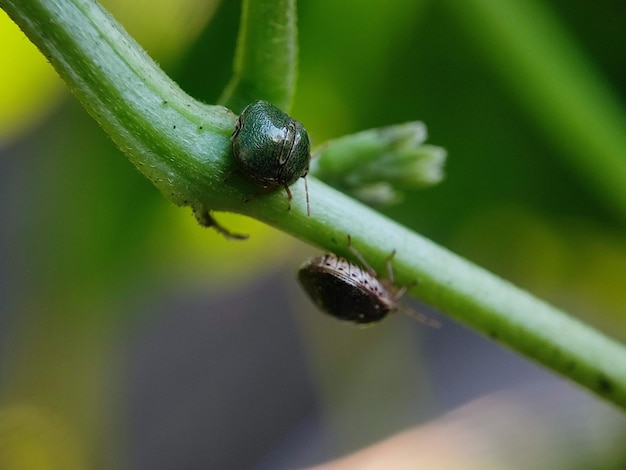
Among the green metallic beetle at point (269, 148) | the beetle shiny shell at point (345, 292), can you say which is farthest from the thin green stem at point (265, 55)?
the beetle shiny shell at point (345, 292)

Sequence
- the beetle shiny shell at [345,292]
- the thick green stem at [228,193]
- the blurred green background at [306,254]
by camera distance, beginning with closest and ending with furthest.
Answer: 1. the thick green stem at [228,193]
2. the beetle shiny shell at [345,292]
3. the blurred green background at [306,254]

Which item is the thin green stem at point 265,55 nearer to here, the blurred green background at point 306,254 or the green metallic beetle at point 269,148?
the green metallic beetle at point 269,148

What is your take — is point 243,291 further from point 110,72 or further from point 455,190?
point 110,72

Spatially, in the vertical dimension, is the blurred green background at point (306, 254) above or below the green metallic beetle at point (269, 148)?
above

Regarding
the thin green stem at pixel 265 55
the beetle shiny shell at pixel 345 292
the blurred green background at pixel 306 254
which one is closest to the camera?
the thin green stem at pixel 265 55

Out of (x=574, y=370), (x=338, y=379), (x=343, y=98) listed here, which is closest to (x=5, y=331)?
(x=338, y=379)

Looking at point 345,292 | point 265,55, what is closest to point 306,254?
point 345,292

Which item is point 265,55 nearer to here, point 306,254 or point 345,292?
point 345,292
